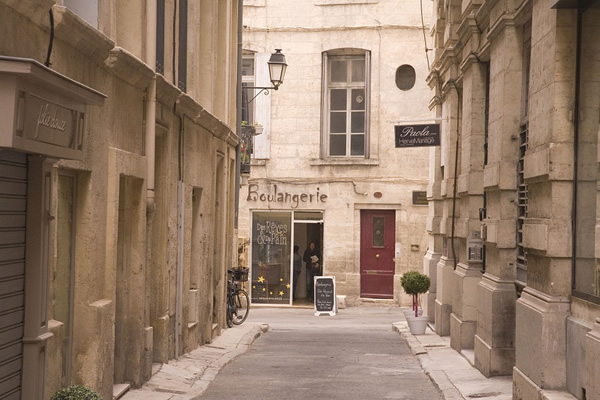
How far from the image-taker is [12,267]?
23.9 feet

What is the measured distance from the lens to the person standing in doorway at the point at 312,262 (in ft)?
87.9

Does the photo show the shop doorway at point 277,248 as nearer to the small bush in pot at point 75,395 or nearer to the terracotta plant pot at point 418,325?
the terracotta plant pot at point 418,325

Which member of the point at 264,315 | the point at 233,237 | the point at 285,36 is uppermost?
the point at 285,36

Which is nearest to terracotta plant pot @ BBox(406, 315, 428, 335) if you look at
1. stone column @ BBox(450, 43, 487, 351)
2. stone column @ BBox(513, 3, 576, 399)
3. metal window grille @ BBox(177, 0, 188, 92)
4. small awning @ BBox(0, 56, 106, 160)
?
stone column @ BBox(450, 43, 487, 351)

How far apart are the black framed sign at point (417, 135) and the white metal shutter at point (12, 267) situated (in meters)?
11.3

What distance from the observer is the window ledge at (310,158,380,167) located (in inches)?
1048

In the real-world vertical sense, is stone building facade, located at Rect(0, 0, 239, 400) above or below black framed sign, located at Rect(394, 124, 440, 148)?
below

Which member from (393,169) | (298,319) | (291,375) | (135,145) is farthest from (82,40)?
(393,169)

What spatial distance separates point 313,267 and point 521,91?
1507 centimetres

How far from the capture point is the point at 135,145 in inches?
431

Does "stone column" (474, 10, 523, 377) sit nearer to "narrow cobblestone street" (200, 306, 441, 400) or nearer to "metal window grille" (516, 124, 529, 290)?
"metal window grille" (516, 124, 529, 290)

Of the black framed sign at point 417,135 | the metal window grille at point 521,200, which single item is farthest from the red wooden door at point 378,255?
the metal window grille at point 521,200

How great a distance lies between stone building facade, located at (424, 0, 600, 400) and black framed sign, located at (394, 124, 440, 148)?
28cm

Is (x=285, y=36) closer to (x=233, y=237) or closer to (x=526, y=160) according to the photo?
(x=233, y=237)
